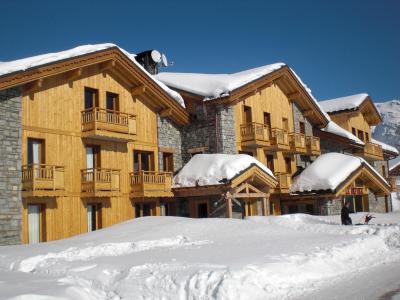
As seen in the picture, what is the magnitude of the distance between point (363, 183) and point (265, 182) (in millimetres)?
10801

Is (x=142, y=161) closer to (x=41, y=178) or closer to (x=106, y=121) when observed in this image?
(x=106, y=121)

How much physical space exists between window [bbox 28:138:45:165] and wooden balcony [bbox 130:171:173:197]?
4795 millimetres

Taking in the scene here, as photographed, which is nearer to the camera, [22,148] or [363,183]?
[22,148]

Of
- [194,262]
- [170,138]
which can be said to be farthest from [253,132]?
[194,262]

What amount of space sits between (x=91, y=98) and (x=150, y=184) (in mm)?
4899

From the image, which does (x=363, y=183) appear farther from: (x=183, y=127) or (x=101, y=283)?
(x=101, y=283)

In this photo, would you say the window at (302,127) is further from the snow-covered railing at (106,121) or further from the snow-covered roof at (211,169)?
the snow-covered railing at (106,121)

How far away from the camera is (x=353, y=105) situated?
37.7 meters

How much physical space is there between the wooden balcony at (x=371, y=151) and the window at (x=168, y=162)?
1939 cm

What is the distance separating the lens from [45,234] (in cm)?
1803

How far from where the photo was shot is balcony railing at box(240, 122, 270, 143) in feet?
85.8

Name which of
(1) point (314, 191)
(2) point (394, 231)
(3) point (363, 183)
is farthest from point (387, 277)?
(3) point (363, 183)

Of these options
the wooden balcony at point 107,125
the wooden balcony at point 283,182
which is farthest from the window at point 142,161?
the wooden balcony at point 283,182

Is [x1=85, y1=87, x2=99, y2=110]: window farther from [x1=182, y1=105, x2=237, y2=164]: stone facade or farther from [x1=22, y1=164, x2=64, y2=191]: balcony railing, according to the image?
[x1=182, y1=105, x2=237, y2=164]: stone facade
